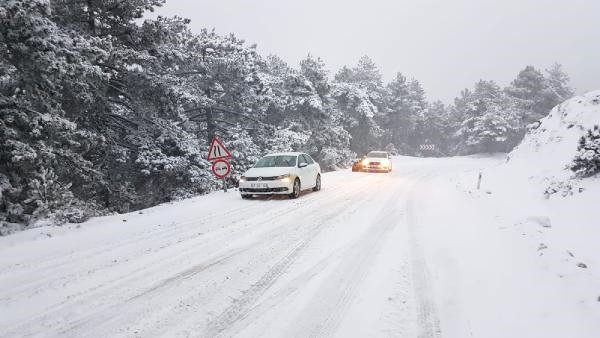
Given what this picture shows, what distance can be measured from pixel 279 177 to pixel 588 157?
8.43m

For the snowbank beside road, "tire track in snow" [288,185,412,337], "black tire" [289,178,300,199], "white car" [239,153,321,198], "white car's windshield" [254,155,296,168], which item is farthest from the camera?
"white car's windshield" [254,155,296,168]

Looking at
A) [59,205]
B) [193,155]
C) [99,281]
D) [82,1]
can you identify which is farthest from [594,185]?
[82,1]

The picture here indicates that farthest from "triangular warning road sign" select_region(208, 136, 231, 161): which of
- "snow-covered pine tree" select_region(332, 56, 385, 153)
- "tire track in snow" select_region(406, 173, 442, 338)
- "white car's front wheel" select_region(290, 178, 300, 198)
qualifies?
"snow-covered pine tree" select_region(332, 56, 385, 153)

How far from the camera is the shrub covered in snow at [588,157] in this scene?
10.3 meters

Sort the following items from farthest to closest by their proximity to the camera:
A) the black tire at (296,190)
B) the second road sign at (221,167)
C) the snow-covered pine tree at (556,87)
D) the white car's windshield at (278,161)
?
the snow-covered pine tree at (556,87)
the white car's windshield at (278,161)
the second road sign at (221,167)
the black tire at (296,190)

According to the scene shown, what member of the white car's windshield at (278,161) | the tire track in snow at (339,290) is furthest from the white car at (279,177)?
the tire track in snow at (339,290)

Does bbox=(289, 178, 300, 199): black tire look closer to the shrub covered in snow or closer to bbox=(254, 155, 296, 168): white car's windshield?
bbox=(254, 155, 296, 168): white car's windshield

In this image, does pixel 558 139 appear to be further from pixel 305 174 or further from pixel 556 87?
pixel 556 87

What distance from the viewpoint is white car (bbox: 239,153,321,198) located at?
12.7m

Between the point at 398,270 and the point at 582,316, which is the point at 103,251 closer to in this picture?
the point at 398,270

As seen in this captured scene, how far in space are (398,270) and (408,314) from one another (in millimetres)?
1406

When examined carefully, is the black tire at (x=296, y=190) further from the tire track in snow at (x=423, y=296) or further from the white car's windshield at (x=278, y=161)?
the tire track in snow at (x=423, y=296)

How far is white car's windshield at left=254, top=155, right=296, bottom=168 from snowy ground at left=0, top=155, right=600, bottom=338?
4722 mm

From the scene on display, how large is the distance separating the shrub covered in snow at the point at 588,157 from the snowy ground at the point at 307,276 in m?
1.63
